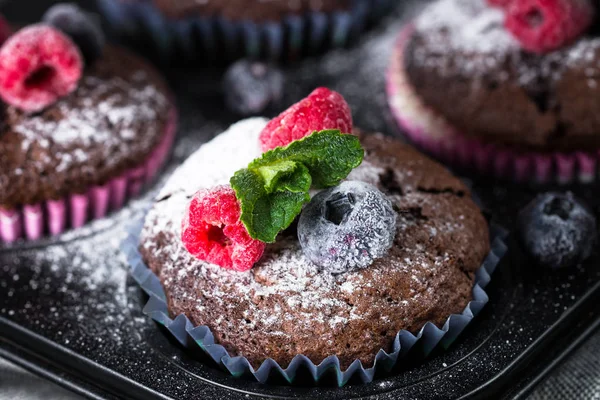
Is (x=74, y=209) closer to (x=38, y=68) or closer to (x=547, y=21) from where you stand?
(x=38, y=68)

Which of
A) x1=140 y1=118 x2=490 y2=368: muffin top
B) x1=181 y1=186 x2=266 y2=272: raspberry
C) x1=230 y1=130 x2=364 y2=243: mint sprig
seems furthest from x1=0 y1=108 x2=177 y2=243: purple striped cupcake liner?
x1=230 y1=130 x2=364 y2=243: mint sprig

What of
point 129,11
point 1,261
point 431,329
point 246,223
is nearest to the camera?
point 246,223

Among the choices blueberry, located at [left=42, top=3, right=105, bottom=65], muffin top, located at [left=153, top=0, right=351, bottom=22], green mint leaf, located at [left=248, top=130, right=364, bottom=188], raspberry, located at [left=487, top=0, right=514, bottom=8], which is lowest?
muffin top, located at [left=153, top=0, right=351, bottom=22]

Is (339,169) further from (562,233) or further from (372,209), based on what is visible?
(562,233)

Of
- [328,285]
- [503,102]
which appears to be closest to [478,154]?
[503,102]

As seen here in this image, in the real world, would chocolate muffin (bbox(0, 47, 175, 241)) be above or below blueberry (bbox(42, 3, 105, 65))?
below

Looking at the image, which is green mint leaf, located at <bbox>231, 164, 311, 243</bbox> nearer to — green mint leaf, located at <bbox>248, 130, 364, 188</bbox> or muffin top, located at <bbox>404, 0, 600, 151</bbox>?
green mint leaf, located at <bbox>248, 130, 364, 188</bbox>

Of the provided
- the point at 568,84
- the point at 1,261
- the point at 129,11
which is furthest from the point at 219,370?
the point at 129,11
